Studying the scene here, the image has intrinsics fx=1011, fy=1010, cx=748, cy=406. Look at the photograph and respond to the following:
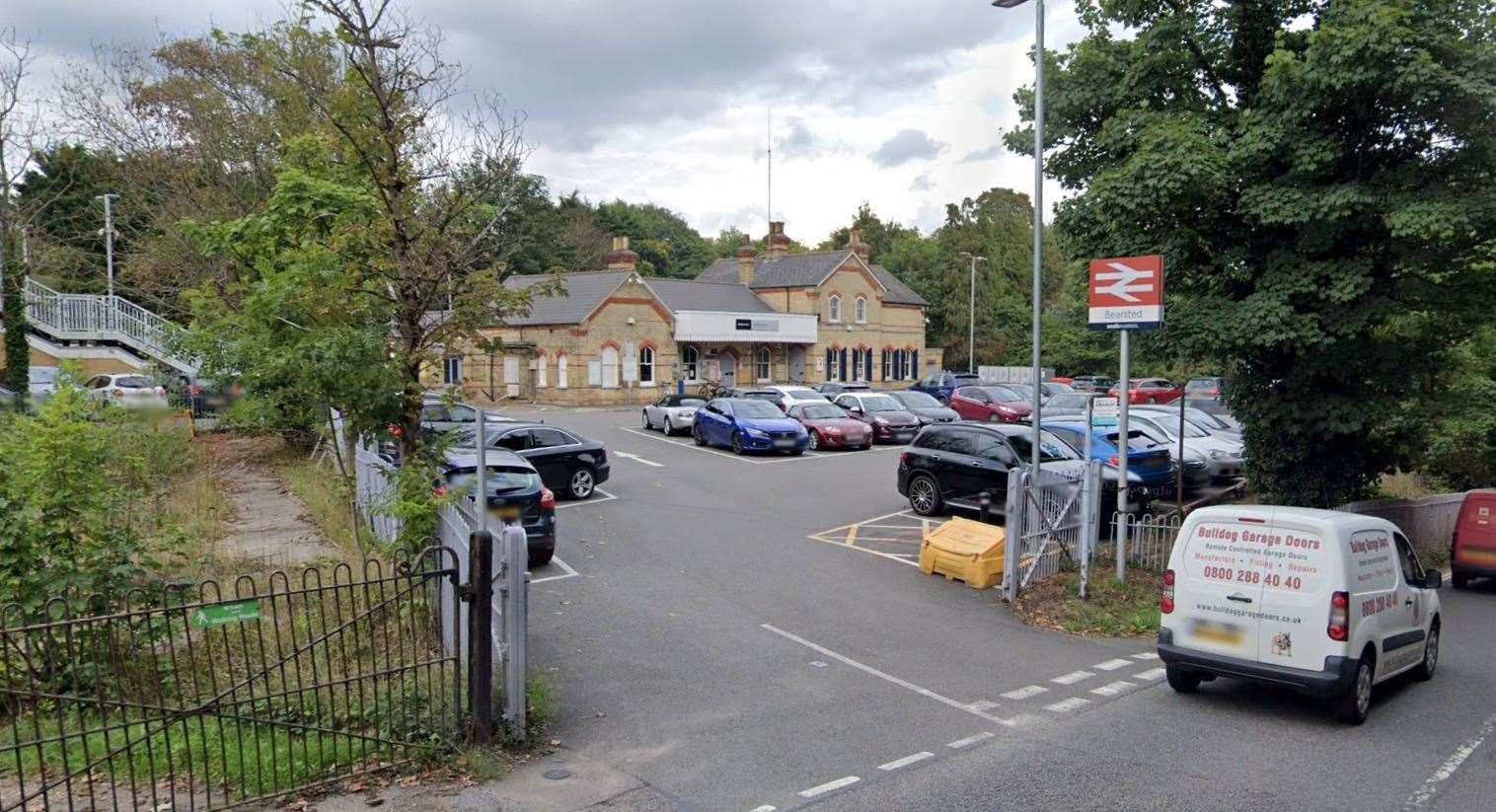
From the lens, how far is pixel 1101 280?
42.4ft

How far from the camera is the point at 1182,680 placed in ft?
30.0

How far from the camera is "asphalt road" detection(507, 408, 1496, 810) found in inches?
271

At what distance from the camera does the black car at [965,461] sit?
1702 centimetres

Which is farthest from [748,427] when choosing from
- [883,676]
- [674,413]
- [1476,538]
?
[883,676]

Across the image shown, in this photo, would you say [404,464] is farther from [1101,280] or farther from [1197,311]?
[1197,311]

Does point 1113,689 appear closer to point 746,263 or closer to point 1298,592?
point 1298,592

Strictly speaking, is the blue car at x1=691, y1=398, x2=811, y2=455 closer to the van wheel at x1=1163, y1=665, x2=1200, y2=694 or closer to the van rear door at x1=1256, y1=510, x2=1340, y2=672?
the van wheel at x1=1163, y1=665, x2=1200, y2=694

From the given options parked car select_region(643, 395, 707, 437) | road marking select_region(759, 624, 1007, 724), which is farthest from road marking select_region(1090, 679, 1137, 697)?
parked car select_region(643, 395, 707, 437)

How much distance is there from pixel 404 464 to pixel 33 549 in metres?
2.74

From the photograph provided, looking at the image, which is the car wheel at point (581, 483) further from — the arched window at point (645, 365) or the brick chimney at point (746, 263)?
the brick chimney at point (746, 263)

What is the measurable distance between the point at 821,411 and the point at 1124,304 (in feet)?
56.7

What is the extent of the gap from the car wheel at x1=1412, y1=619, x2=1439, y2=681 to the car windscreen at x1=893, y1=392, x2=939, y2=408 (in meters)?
23.3

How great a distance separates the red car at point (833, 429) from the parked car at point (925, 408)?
3.01 metres

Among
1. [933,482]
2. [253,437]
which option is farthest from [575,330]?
[933,482]
